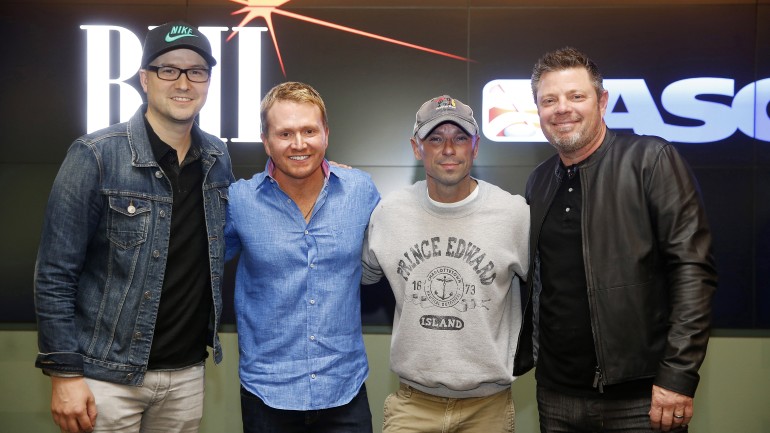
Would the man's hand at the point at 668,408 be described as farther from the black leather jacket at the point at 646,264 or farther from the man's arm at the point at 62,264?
the man's arm at the point at 62,264

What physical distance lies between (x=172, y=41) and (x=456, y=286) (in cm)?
131

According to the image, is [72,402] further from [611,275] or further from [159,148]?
[611,275]

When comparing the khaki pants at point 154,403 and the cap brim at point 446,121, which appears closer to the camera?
the khaki pants at point 154,403

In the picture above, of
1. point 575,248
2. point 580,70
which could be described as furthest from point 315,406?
point 580,70

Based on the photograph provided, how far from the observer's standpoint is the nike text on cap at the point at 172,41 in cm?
230

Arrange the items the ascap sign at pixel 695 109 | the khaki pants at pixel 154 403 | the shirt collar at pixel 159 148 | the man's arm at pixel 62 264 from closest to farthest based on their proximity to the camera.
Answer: the man's arm at pixel 62 264 → the khaki pants at pixel 154 403 → the shirt collar at pixel 159 148 → the ascap sign at pixel 695 109

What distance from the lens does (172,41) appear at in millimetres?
2297

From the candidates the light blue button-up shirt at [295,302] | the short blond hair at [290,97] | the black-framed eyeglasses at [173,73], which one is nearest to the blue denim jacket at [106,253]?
the black-framed eyeglasses at [173,73]

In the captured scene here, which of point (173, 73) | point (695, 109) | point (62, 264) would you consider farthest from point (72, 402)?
point (695, 109)

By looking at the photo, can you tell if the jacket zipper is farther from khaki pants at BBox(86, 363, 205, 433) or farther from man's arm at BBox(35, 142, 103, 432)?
man's arm at BBox(35, 142, 103, 432)

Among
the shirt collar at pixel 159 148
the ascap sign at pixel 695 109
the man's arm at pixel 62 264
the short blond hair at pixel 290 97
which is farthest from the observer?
the ascap sign at pixel 695 109

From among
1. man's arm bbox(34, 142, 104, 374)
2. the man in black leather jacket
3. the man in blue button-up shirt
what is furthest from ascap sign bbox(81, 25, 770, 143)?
man's arm bbox(34, 142, 104, 374)

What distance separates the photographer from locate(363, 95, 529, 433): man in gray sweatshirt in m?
2.36

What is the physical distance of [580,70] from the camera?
7.98ft
